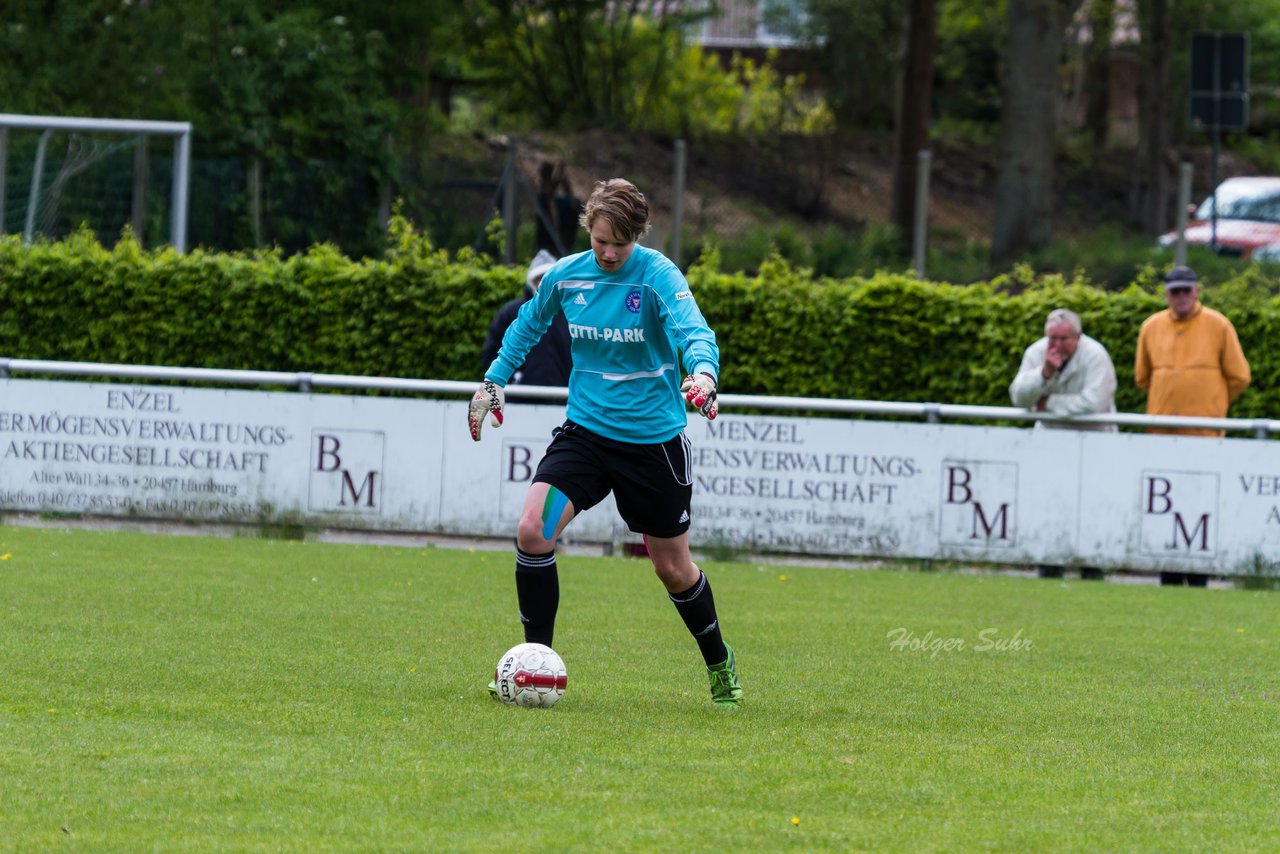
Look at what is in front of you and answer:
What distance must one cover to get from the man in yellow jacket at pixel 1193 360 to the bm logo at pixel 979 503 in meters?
1.23

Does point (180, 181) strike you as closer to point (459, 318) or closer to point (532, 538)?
point (459, 318)

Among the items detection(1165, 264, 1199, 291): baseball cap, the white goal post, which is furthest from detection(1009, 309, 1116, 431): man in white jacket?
the white goal post

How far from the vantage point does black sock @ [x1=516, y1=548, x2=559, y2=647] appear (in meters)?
7.01

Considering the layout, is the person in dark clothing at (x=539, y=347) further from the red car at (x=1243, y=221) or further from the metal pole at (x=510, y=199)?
the red car at (x=1243, y=221)

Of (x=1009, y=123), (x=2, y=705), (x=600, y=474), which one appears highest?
(x=1009, y=123)

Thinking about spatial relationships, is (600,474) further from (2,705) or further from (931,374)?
(931,374)

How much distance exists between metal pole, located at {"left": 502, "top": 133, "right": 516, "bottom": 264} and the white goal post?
11.2 ft

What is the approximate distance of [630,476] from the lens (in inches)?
273

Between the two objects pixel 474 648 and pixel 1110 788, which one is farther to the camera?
pixel 474 648

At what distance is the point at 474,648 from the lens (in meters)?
8.34

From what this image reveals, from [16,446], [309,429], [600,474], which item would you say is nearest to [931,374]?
[309,429]

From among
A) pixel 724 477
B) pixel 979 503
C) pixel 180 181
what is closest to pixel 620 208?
pixel 724 477

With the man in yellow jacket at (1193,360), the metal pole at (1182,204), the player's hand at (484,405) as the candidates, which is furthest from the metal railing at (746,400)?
the player's hand at (484,405)

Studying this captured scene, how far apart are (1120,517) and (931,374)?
2.55m
